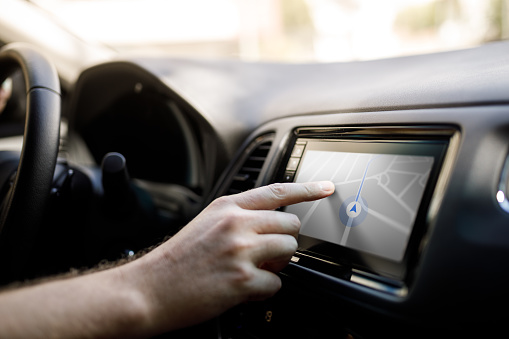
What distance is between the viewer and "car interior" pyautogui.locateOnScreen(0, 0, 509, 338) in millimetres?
676

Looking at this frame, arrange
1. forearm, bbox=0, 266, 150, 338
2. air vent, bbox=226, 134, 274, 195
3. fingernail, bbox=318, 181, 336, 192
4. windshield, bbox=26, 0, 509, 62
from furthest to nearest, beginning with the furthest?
windshield, bbox=26, 0, 509, 62, air vent, bbox=226, 134, 274, 195, fingernail, bbox=318, 181, 336, 192, forearm, bbox=0, 266, 150, 338

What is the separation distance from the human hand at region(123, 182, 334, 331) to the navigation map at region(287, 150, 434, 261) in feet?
0.41

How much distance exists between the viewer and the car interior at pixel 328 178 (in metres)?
0.68

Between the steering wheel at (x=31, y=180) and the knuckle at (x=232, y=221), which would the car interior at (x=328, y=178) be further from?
the knuckle at (x=232, y=221)

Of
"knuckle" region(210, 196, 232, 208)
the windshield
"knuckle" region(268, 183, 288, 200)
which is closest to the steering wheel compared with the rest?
"knuckle" region(210, 196, 232, 208)

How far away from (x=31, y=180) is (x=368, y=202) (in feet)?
2.50

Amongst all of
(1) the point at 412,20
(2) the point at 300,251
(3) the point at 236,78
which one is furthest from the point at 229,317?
(1) the point at 412,20

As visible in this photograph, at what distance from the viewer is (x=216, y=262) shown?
0.70 meters

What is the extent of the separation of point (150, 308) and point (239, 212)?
223mm

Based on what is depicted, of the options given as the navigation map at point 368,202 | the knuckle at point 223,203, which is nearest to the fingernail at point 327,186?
the navigation map at point 368,202

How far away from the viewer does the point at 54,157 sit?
3.23 feet

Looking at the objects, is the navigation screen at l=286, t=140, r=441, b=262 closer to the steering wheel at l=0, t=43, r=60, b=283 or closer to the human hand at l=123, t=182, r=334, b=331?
the human hand at l=123, t=182, r=334, b=331

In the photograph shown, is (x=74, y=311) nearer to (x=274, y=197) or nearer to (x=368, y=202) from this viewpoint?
(x=274, y=197)

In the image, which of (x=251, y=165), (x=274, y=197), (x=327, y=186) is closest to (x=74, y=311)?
(x=274, y=197)
